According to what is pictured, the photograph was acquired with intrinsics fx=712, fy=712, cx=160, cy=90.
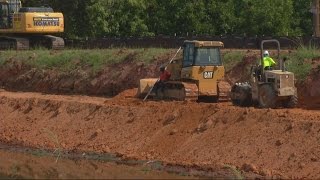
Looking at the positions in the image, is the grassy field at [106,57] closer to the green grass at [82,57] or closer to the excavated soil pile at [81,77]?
the green grass at [82,57]

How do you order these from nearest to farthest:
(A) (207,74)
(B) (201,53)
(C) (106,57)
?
(B) (201,53) < (A) (207,74) < (C) (106,57)

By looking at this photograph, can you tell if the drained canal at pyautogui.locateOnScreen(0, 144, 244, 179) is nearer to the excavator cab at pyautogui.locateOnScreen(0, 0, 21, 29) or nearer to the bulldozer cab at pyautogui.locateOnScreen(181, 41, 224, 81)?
the bulldozer cab at pyautogui.locateOnScreen(181, 41, 224, 81)

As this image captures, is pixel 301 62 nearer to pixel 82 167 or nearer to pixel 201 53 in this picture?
pixel 201 53

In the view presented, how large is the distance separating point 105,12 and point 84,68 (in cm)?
1726

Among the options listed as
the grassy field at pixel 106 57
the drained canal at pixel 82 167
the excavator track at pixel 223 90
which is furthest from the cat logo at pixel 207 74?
the drained canal at pixel 82 167

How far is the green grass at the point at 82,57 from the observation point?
32719 mm

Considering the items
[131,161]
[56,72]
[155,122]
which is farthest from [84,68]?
[131,161]

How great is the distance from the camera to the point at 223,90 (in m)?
25.9

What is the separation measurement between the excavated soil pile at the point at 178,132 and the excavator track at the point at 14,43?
13747mm

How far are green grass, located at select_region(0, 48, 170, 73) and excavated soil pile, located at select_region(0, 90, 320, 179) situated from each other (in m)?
3.29

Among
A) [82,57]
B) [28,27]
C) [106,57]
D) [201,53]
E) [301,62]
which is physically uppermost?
[201,53]

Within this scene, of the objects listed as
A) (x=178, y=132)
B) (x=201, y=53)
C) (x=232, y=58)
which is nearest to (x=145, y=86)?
(x=201, y=53)

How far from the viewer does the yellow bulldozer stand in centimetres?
2530

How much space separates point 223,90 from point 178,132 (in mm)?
3989
